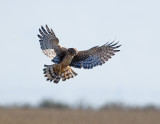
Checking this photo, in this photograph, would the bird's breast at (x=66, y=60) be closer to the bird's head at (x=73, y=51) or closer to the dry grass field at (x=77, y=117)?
the bird's head at (x=73, y=51)

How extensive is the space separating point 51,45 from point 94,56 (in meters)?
0.77

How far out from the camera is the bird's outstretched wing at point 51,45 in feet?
40.3

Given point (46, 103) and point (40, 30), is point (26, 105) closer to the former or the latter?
point (46, 103)

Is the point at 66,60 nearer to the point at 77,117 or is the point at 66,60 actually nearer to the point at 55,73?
the point at 55,73

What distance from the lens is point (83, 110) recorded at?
90.1 feet

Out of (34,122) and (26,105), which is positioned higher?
(26,105)

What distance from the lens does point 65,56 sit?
480 inches

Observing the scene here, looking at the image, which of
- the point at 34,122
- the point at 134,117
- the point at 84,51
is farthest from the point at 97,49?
the point at 134,117

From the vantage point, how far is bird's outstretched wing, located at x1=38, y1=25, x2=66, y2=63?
40.3 feet

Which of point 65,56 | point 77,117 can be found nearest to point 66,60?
point 65,56

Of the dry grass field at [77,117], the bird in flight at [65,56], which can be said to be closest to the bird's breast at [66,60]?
the bird in flight at [65,56]

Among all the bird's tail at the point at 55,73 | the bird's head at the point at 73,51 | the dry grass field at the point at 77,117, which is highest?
the dry grass field at the point at 77,117

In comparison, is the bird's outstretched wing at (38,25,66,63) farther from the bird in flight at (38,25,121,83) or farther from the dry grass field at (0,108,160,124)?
the dry grass field at (0,108,160,124)

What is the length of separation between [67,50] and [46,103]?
23101mm
